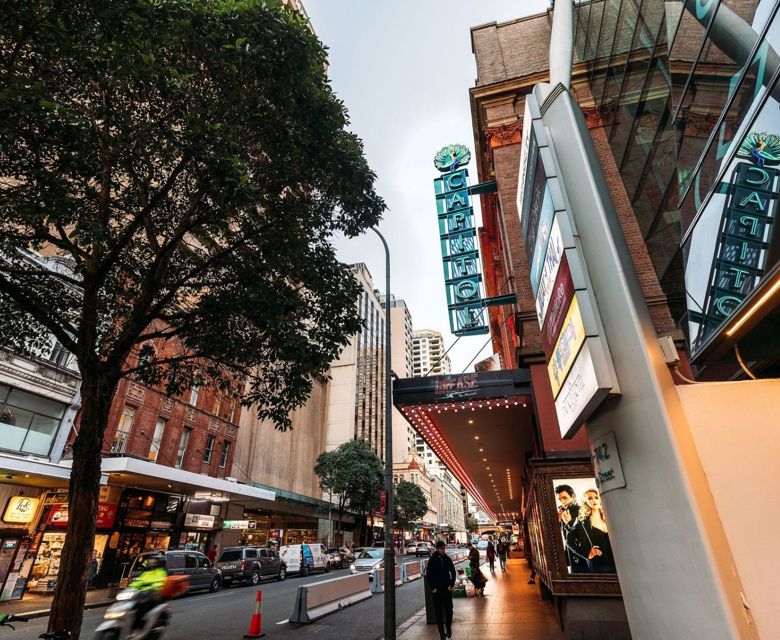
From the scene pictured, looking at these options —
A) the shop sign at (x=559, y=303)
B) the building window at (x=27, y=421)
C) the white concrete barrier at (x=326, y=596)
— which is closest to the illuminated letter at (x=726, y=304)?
the shop sign at (x=559, y=303)

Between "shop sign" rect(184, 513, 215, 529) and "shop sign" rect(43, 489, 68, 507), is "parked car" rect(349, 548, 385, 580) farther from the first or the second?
"shop sign" rect(43, 489, 68, 507)

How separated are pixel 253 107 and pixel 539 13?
56.6 ft

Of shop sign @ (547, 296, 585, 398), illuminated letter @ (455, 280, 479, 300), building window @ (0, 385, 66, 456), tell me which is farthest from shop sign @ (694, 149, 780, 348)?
building window @ (0, 385, 66, 456)

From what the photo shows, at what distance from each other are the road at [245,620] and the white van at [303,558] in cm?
1236

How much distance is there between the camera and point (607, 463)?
17.4 ft

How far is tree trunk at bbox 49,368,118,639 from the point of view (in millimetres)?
7148

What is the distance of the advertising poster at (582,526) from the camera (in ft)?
30.1

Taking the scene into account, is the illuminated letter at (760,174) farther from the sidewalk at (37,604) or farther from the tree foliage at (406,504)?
the tree foliage at (406,504)

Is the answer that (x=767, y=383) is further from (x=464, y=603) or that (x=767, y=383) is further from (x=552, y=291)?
(x=464, y=603)

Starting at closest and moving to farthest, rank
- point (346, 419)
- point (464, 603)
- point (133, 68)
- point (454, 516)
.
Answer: point (133, 68) → point (464, 603) → point (346, 419) → point (454, 516)

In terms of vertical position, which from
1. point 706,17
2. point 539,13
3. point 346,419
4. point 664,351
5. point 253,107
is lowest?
point 664,351

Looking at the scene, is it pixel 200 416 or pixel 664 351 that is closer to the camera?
pixel 664 351

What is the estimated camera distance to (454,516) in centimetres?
15975

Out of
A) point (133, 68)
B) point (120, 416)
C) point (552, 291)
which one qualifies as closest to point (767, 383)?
point (552, 291)
